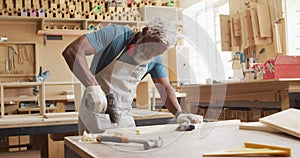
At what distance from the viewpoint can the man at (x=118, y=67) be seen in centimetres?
152

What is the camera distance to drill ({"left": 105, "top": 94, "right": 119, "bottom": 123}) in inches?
70.1

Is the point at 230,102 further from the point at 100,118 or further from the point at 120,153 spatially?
the point at 120,153

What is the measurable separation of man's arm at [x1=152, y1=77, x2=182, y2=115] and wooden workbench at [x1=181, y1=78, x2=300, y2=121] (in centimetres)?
7

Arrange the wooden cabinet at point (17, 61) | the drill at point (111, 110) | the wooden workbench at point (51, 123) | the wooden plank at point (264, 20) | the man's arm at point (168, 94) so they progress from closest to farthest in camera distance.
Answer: the drill at point (111, 110), the man's arm at point (168, 94), the wooden workbench at point (51, 123), the wooden plank at point (264, 20), the wooden cabinet at point (17, 61)

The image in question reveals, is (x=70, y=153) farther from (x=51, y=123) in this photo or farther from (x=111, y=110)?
(x=51, y=123)

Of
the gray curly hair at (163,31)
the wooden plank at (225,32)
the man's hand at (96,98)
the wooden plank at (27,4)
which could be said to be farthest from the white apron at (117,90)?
the wooden plank at (27,4)

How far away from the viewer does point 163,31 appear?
4.76ft

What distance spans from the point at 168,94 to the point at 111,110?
0.33 metres

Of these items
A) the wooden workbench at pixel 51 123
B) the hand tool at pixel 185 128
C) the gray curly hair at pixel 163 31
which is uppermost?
the gray curly hair at pixel 163 31

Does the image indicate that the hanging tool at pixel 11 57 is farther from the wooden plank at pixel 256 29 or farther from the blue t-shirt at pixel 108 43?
the blue t-shirt at pixel 108 43

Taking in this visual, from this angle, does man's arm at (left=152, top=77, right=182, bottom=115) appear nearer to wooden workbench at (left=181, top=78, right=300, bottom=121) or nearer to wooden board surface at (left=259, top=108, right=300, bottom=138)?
wooden workbench at (left=181, top=78, right=300, bottom=121)

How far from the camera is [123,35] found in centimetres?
178

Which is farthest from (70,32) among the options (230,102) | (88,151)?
(88,151)

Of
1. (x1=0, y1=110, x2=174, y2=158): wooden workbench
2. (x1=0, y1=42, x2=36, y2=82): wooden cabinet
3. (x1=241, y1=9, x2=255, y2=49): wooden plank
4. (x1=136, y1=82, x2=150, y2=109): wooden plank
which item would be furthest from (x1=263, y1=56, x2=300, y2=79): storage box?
(x1=0, y1=42, x2=36, y2=82): wooden cabinet
